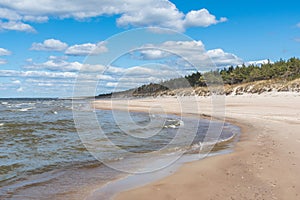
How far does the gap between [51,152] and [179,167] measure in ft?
17.4

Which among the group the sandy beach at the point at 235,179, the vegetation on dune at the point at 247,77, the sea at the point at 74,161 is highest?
the vegetation on dune at the point at 247,77

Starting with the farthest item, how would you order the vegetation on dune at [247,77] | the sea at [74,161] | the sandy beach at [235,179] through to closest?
the vegetation on dune at [247,77], the sea at [74,161], the sandy beach at [235,179]

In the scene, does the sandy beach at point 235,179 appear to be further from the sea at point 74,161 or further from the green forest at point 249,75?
the green forest at point 249,75

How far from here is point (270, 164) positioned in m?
7.71

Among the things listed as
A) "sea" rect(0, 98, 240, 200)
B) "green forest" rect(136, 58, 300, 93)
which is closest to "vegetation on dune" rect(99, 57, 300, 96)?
"green forest" rect(136, 58, 300, 93)

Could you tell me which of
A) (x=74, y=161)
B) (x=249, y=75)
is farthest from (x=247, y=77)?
(x=74, y=161)

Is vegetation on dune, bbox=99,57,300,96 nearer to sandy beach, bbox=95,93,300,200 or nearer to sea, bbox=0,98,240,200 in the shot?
sea, bbox=0,98,240,200

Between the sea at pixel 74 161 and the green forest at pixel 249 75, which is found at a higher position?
the green forest at pixel 249 75

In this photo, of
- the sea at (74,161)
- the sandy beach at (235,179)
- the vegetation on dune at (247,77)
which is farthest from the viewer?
the vegetation on dune at (247,77)

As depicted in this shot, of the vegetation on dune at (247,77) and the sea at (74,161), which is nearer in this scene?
the sea at (74,161)

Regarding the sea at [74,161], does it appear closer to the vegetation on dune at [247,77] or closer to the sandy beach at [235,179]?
the sandy beach at [235,179]

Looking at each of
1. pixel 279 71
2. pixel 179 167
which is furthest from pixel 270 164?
pixel 279 71

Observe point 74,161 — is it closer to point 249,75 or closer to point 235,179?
point 235,179

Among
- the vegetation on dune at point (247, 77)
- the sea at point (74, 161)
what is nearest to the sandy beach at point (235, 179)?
the sea at point (74, 161)
